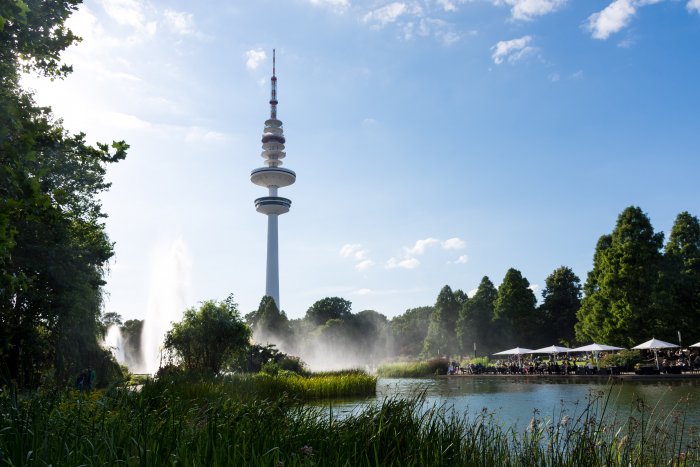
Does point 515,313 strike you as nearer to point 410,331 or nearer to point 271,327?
point 271,327

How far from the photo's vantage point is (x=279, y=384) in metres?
18.0

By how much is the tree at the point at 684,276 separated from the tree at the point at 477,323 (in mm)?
22226

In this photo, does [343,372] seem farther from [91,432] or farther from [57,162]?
[91,432]

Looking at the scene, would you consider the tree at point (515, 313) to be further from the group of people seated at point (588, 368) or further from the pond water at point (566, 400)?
the pond water at point (566, 400)

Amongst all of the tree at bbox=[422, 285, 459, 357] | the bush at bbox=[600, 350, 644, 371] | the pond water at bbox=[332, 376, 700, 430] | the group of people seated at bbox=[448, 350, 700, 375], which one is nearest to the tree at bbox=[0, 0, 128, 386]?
the pond water at bbox=[332, 376, 700, 430]

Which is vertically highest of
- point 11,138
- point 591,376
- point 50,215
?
point 11,138

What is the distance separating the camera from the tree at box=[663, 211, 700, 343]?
3681 cm

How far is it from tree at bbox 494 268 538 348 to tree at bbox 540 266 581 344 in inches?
137

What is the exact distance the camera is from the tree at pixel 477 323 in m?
61.5

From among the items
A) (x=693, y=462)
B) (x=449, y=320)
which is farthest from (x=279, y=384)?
(x=449, y=320)

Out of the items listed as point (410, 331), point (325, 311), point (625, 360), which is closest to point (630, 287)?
point (625, 360)

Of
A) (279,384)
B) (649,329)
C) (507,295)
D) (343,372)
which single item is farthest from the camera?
(507,295)

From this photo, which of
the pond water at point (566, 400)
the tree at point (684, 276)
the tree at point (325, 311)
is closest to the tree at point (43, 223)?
the pond water at point (566, 400)

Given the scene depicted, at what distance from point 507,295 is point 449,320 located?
11.4 m
